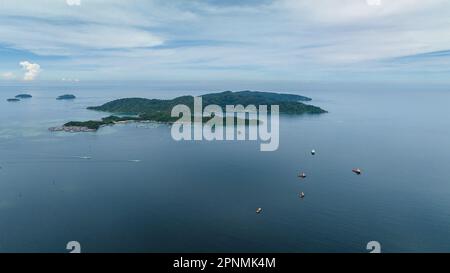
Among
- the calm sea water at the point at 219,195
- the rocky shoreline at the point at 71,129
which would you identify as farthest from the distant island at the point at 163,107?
the calm sea water at the point at 219,195

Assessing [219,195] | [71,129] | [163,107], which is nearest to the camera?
[219,195]

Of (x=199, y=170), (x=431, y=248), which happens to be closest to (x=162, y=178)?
(x=199, y=170)

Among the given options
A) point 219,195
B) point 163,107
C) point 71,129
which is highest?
point 163,107

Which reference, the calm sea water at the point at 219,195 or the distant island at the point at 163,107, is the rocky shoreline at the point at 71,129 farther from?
the distant island at the point at 163,107

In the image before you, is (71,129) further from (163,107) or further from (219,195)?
(219,195)

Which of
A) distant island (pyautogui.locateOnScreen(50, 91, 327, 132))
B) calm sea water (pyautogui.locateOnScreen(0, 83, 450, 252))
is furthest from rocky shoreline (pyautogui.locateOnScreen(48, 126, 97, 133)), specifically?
distant island (pyautogui.locateOnScreen(50, 91, 327, 132))

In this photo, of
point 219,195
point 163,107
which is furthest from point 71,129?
point 219,195

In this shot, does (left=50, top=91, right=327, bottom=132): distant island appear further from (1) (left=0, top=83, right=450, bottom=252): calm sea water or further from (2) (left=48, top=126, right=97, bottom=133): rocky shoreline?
(1) (left=0, top=83, right=450, bottom=252): calm sea water
